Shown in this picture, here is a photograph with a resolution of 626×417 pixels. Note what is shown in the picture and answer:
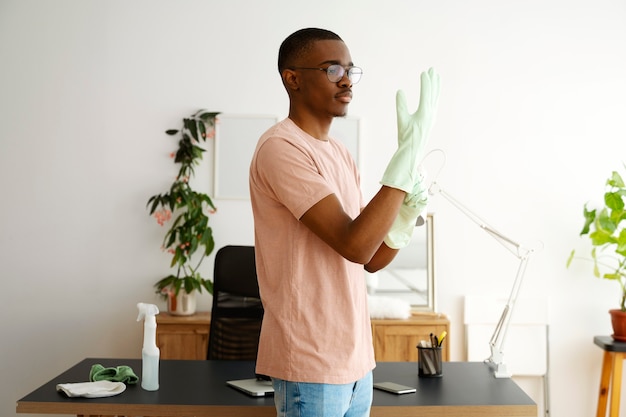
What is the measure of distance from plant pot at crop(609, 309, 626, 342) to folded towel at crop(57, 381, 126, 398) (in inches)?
102

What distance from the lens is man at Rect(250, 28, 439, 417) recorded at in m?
1.30

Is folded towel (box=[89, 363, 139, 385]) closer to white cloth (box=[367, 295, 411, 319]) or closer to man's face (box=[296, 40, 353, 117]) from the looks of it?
man's face (box=[296, 40, 353, 117])

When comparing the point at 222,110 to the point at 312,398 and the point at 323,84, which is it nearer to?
the point at 323,84

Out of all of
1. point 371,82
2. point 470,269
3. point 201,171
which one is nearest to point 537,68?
point 371,82

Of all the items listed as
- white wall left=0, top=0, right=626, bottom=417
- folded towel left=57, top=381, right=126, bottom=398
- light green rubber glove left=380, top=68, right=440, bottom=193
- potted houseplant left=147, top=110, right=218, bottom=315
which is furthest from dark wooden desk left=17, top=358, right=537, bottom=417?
white wall left=0, top=0, right=626, bottom=417

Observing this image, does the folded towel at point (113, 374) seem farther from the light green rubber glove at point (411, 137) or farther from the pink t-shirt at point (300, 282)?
the light green rubber glove at point (411, 137)

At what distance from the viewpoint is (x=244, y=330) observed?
2.96 meters

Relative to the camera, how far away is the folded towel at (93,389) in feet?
6.73

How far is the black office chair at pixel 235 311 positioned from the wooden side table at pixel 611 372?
1.85 meters

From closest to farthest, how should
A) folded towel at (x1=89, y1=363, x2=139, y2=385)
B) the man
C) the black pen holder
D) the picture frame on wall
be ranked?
the man
folded towel at (x1=89, y1=363, x2=139, y2=385)
the black pen holder
the picture frame on wall

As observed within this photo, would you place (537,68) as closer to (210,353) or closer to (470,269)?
(470,269)

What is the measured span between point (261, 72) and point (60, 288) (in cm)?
163

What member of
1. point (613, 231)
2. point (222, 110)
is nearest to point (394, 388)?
point (613, 231)

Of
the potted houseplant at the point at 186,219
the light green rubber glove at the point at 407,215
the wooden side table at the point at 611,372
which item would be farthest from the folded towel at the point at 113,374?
the wooden side table at the point at 611,372
